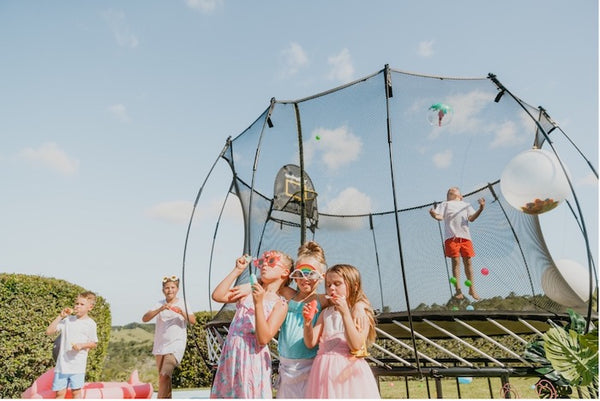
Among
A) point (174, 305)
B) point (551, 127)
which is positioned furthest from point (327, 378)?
point (551, 127)

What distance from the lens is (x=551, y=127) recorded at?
167 inches

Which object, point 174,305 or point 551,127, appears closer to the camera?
point 174,305

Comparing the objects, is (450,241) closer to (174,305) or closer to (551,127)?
(551,127)

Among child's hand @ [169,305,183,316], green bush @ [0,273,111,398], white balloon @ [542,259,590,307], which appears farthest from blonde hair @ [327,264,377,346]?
green bush @ [0,273,111,398]

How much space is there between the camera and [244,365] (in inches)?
73.9

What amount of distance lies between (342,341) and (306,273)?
0.33 meters

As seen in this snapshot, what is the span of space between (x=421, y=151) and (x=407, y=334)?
72.9 inches

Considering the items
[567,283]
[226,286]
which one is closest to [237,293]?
[226,286]

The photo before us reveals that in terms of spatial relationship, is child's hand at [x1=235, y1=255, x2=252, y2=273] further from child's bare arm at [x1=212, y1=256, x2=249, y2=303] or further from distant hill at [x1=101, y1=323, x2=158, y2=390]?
distant hill at [x1=101, y1=323, x2=158, y2=390]

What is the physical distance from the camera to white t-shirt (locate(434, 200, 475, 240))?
167 inches

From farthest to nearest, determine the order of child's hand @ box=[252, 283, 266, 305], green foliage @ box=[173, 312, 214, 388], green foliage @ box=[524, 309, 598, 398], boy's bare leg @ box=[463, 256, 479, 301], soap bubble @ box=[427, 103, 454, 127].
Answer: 1. green foliage @ box=[173, 312, 214, 388]
2. boy's bare leg @ box=[463, 256, 479, 301]
3. soap bubble @ box=[427, 103, 454, 127]
4. green foliage @ box=[524, 309, 598, 398]
5. child's hand @ box=[252, 283, 266, 305]

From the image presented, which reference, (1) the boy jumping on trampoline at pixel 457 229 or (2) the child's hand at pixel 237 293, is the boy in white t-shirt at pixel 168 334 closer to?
(2) the child's hand at pixel 237 293

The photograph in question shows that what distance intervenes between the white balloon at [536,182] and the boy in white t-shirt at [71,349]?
3.50 meters

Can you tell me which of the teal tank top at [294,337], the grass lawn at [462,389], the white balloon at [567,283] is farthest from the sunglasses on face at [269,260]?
the grass lawn at [462,389]
